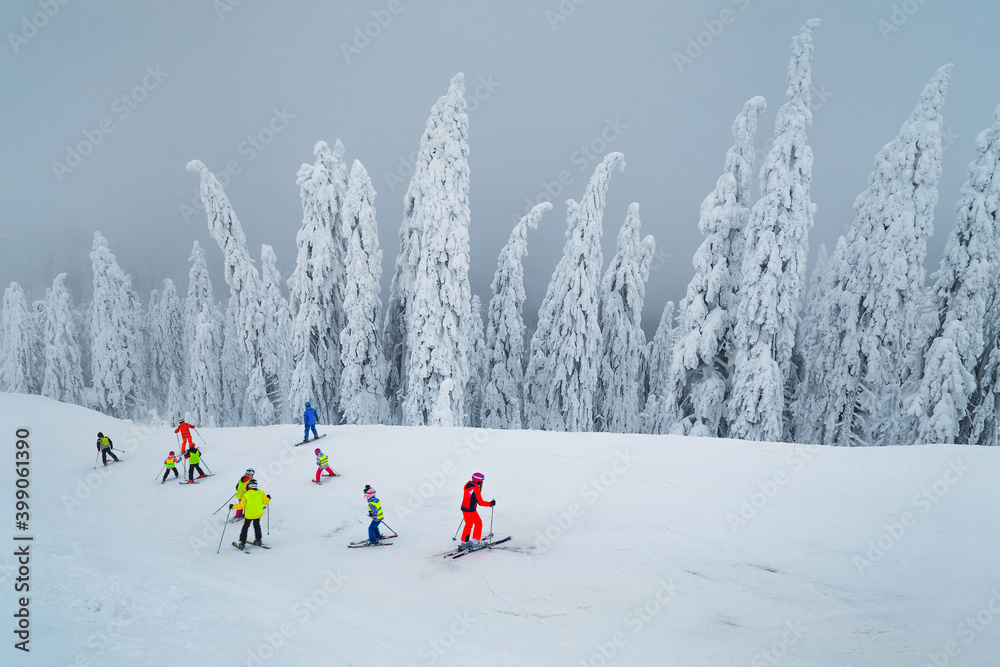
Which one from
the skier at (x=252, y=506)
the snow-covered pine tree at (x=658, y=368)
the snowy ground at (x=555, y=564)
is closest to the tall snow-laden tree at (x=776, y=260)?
the snowy ground at (x=555, y=564)

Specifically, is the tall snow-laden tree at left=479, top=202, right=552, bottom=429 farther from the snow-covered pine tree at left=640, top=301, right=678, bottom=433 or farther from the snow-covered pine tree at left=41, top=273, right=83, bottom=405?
the snow-covered pine tree at left=41, top=273, right=83, bottom=405

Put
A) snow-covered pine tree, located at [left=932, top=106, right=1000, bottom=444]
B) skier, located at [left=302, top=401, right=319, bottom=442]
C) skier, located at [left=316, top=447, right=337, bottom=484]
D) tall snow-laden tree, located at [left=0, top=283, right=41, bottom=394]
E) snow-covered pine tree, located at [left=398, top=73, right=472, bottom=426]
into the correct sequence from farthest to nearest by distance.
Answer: tall snow-laden tree, located at [left=0, top=283, right=41, bottom=394] < snow-covered pine tree, located at [left=398, top=73, right=472, bottom=426] < snow-covered pine tree, located at [left=932, top=106, right=1000, bottom=444] < skier, located at [left=302, top=401, right=319, bottom=442] < skier, located at [left=316, top=447, right=337, bottom=484]

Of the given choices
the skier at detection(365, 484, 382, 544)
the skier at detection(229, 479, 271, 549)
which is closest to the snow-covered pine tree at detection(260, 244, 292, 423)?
the skier at detection(229, 479, 271, 549)

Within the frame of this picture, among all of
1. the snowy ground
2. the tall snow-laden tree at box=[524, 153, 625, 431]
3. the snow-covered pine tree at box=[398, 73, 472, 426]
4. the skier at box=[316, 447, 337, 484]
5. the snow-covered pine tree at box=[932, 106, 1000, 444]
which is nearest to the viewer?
the snowy ground

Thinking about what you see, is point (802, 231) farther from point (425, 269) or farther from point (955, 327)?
point (425, 269)

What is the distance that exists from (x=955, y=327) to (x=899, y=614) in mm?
15931

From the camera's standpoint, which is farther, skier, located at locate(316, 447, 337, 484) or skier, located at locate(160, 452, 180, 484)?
skier, located at locate(160, 452, 180, 484)

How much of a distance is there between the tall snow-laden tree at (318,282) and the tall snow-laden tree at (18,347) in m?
26.4

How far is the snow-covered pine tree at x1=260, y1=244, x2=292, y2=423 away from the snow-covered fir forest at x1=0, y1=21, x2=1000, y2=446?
0.29 meters

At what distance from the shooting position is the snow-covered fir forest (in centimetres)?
1683

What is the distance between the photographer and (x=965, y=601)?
6.40 meters

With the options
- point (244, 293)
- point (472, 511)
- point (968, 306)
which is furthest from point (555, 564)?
point (244, 293)

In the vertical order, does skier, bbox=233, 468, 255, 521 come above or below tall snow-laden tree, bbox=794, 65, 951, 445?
below

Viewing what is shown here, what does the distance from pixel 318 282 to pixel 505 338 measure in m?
10.8
